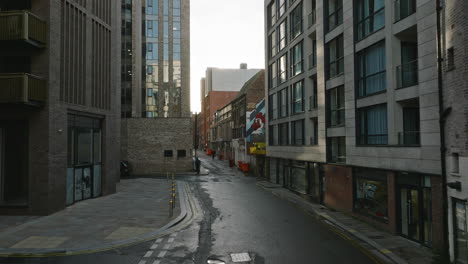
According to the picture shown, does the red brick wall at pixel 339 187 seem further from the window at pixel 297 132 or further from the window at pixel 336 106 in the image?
the window at pixel 297 132

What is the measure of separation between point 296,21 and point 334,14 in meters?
6.96

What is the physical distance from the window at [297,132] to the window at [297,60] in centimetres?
374

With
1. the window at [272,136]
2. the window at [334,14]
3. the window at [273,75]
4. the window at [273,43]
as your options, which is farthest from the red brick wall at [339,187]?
the window at [273,43]

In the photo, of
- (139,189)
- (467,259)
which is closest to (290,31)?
(139,189)

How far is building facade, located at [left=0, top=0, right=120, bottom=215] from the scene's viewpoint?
56.8 feet

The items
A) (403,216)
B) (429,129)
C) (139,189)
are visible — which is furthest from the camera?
(139,189)

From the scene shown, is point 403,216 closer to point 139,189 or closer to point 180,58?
point 139,189

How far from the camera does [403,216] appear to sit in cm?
1405

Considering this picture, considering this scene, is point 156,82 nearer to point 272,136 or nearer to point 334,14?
point 272,136

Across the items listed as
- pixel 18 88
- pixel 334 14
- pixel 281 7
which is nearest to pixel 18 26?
pixel 18 88

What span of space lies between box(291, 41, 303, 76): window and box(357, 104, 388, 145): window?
994 centimetres

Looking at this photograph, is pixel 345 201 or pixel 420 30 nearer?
pixel 420 30

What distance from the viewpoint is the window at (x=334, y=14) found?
20.3 metres

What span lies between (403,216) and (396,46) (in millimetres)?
6705
